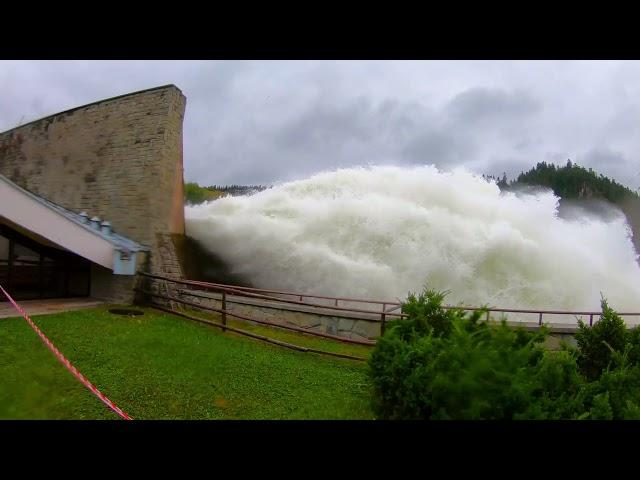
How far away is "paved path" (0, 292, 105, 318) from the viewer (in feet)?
22.8

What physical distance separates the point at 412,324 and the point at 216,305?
18.5 ft

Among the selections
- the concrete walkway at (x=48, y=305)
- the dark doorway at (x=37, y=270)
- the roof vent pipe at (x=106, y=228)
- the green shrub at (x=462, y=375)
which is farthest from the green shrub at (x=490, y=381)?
the dark doorway at (x=37, y=270)

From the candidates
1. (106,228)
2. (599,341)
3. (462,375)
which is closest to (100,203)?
(106,228)

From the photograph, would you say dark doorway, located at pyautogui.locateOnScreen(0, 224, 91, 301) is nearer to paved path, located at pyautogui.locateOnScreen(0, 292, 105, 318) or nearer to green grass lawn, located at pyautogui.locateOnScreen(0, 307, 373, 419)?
paved path, located at pyautogui.locateOnScreen(0, 292, 105, 318)

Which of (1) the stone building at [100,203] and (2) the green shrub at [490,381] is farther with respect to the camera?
(1) the stone building at [100,203]

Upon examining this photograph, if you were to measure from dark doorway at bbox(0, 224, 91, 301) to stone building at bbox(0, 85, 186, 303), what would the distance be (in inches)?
0.8

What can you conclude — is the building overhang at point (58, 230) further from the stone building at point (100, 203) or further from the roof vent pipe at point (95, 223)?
the roof vent pipe at point (95, 223)

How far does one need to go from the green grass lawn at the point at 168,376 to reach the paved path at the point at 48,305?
68cm

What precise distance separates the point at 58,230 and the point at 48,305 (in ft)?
5.49

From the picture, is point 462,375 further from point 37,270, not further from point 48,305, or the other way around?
point 37,270

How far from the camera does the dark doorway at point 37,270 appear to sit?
820cm

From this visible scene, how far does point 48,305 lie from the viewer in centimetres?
786

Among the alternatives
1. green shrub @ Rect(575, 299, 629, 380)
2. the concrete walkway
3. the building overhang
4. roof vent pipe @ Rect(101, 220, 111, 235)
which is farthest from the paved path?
green shrub @ Rect(575, 299, 629, 380)
